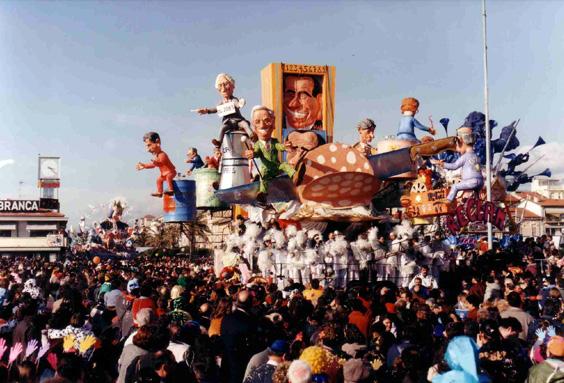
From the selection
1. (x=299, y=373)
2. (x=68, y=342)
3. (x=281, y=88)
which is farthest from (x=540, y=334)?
(x=281, y=88)

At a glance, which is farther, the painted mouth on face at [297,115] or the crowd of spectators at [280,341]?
the painted mouth on face at [297,115]

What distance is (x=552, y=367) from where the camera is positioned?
4.95 m

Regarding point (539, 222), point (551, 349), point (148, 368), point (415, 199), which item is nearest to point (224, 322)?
point (148, 368)

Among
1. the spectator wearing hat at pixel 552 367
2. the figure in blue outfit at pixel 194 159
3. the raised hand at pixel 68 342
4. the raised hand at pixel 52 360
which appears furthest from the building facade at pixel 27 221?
the spectator wearing hat at pixel 552 367

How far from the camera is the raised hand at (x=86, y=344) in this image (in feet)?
20.2

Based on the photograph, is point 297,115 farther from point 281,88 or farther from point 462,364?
point 462,364

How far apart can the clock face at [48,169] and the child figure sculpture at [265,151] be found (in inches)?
2800

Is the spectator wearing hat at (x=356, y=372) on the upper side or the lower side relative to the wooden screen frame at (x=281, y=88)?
lower

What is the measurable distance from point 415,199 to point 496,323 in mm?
18675

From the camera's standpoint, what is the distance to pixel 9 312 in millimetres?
8992

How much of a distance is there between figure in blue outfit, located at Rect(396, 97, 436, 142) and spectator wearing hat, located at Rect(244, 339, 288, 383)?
22.2 m

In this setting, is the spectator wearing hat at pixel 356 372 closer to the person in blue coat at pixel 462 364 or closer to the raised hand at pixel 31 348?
the person in blue coat at pixel 462 364

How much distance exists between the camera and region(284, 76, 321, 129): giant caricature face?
3272 centimetres

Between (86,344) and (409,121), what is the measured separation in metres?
22.6
